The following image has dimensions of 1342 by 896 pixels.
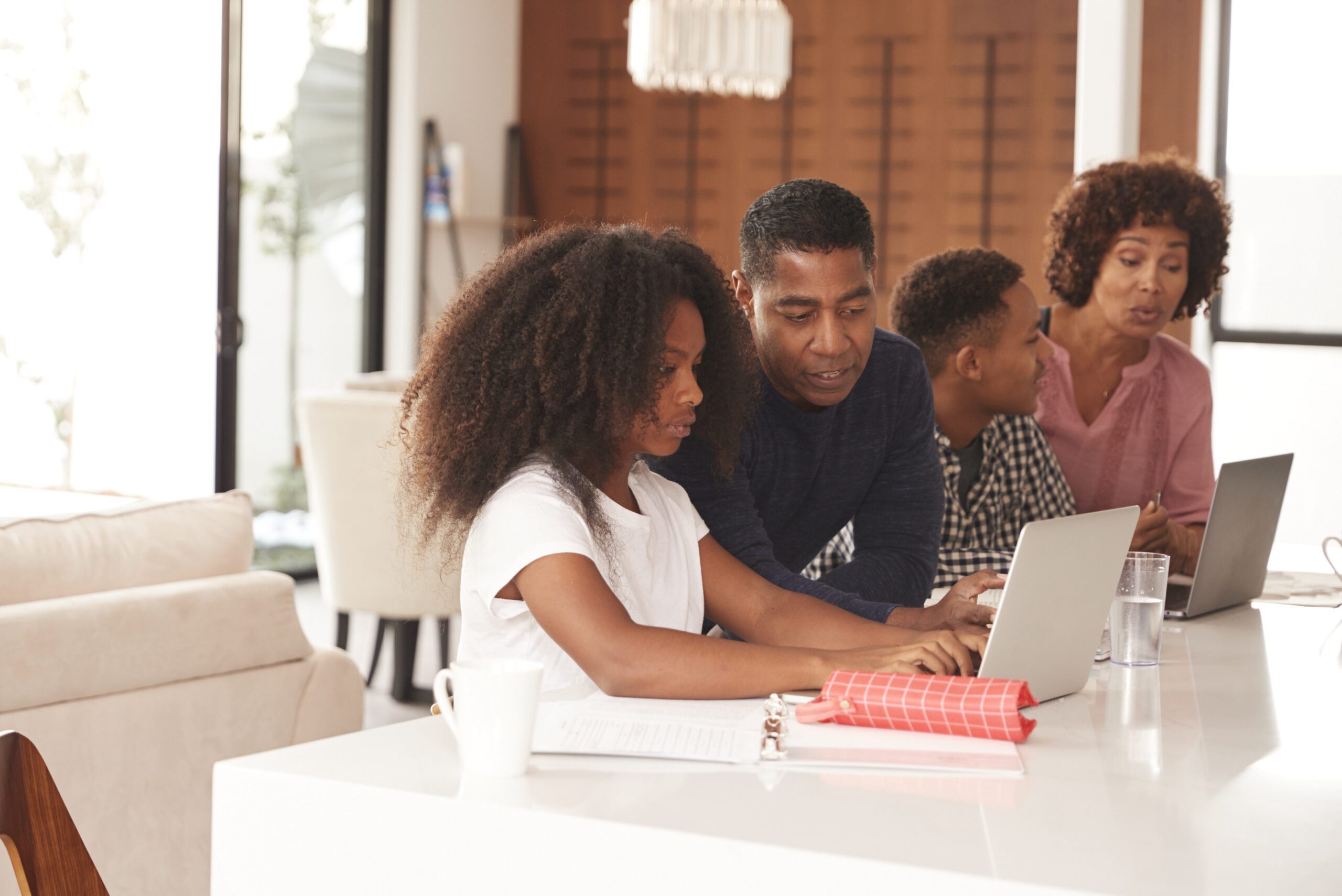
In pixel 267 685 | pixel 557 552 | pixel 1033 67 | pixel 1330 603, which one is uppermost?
pixel 1033 67

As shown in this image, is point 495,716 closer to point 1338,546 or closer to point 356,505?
point 1338,546

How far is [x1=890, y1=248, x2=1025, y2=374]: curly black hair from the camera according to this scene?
7.48 ft

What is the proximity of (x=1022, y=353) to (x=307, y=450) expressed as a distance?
85.4 inches

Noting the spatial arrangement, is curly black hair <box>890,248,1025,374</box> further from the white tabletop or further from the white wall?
the white wall

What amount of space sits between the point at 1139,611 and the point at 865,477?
500mm

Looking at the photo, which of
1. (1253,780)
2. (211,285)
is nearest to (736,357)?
(1253,780)

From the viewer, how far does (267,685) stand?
2328mm

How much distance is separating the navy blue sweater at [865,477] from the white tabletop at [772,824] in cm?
74

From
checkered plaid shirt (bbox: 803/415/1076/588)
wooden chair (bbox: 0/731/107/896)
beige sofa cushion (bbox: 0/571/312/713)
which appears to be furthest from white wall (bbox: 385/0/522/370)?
wooden chair (bbox: 0/731/107/896)

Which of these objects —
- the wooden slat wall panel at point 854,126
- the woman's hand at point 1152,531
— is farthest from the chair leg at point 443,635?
the wooden slat wall panel at point 854,126

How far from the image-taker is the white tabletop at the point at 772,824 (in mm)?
877

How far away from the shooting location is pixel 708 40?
4.81 metres

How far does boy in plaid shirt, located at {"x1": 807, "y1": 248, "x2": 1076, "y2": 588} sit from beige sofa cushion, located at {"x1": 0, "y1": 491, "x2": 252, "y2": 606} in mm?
1002

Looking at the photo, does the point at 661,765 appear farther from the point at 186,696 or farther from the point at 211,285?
the point at 211,285
